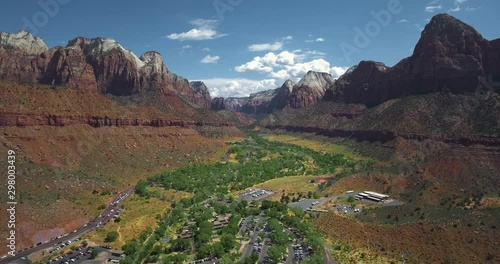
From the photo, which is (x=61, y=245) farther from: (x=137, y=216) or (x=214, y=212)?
(x=214, y=212)

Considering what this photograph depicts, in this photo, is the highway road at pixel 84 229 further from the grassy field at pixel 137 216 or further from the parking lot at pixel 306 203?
the parking lot at pixel 306 203

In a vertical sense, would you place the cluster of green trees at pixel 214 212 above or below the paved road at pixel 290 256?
above

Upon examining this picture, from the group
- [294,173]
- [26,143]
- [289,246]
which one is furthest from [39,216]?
[294,173]

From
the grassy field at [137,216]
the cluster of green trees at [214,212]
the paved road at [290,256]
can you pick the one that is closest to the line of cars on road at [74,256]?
the grassy field at [137,216]

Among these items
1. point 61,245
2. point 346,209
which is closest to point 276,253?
point 346,209

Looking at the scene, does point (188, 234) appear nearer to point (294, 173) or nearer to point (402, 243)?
point (402, 243)

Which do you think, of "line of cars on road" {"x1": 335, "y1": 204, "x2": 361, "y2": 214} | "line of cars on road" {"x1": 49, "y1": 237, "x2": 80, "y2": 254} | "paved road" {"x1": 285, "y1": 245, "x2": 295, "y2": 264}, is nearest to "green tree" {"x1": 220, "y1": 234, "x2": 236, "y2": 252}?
"paved road" {"x1": 285, "y1": 245, "x2": 295, "y2": 264}

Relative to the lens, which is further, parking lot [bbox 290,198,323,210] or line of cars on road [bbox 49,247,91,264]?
parking lot [bbox 290,198,323,210]

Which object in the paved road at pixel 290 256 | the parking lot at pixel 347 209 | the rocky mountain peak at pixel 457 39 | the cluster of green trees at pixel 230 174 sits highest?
the rocky mountain peak at pixel 457 39

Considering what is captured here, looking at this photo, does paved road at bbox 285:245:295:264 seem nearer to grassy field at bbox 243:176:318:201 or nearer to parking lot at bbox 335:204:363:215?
parking lot at bbox 335:204:363:215
